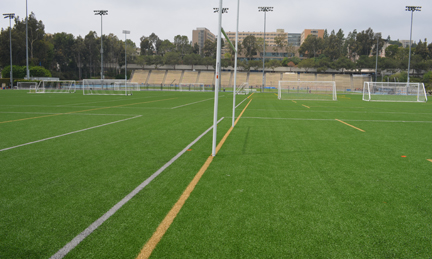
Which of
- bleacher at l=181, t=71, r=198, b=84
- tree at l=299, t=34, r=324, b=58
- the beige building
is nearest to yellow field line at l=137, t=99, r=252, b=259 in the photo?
bleacher at l=181, t=71, r=198, b=84

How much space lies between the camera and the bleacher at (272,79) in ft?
282

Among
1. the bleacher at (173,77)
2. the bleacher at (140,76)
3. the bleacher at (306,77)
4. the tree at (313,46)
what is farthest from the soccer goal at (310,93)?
the tree at (313,46)

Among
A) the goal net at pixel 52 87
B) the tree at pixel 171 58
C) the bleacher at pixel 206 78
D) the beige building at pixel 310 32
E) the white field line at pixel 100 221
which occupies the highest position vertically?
the beige building at pixel 310 32

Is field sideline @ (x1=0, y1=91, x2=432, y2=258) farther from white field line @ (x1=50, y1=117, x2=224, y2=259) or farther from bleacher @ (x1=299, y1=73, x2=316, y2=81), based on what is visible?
bleacher @ (x1=299, y1=73, x2=316, y2=81)

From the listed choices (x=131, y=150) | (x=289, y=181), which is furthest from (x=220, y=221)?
(x=131, y=150)

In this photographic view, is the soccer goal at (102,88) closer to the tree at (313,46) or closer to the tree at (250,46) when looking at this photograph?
the tree at (250,46)

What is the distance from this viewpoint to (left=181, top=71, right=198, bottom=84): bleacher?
9039 centimetres

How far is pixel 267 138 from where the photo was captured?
318 inches

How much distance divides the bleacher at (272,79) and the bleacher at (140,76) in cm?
3723

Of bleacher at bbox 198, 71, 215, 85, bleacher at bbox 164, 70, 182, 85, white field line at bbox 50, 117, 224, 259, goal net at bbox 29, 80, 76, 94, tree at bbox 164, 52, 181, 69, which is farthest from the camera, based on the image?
tree at bbox 164, 52, 181, 69

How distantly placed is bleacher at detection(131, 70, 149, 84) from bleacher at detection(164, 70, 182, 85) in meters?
7.22

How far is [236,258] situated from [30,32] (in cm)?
9496

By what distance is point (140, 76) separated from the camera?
96312 millimetres

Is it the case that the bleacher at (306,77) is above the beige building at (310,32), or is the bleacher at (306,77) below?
below
